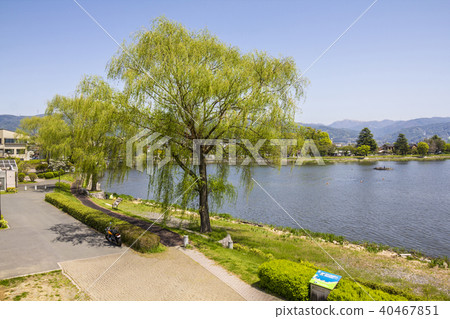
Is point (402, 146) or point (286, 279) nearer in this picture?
point (286, 279)

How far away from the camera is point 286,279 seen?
9828 mm

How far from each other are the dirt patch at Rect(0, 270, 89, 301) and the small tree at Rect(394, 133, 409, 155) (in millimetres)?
148513

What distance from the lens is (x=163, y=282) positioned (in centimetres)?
1093

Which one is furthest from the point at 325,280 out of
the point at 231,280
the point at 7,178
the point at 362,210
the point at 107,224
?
the point at 7,178

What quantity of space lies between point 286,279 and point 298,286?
1.58 ft

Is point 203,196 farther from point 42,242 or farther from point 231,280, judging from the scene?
point 42,242

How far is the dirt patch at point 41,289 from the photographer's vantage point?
9547mm

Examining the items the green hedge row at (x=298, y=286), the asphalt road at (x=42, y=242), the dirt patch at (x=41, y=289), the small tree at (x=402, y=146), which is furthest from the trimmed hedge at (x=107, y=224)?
the small tree at (x=402, y=146)

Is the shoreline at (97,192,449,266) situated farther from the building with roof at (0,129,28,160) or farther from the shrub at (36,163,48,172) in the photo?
the building with roof at (0,129,28,160)

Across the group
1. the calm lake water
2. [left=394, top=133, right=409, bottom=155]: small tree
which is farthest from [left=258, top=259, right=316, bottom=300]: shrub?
[left=394, top=133, right=409, bottom=155]: small tree

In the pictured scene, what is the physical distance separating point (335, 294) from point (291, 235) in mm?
15397

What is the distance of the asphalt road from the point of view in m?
12.6
